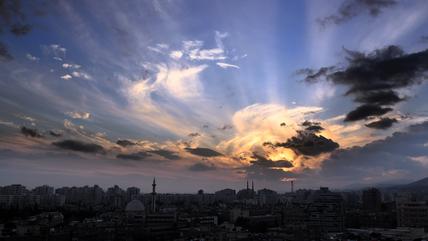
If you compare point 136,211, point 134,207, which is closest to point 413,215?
point 136,211

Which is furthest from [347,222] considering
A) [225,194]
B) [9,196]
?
[225,194]

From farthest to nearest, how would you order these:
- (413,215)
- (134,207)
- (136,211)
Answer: (134,207) < (136,211) < (413,215)

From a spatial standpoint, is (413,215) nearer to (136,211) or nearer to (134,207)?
(136,211)

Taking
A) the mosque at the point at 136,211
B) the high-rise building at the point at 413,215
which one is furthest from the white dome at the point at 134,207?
the high-rise building at the point at 413,215

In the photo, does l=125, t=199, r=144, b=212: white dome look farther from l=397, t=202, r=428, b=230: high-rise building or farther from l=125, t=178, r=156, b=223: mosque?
l=397, t=202, r=428, b=230: high-rise building

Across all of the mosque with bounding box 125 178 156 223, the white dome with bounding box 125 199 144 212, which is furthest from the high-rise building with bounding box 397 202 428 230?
the white dome with bounding box 125 199 144 212

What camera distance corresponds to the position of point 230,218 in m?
59.3

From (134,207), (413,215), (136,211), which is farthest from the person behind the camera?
(134,207)

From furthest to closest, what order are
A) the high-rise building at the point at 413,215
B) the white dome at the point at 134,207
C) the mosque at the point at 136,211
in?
the white dome at the point at 134,207 → the mosque at the point at 136,211 → the high-rise building at the point at 413,215

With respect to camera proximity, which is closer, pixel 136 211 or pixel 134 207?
pixel 136 211

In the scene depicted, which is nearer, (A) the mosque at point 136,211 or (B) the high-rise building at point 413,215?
(B) the high-rise building at point 413,215

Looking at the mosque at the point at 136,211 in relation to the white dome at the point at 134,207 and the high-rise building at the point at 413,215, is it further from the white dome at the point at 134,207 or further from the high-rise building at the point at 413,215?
the high-rise building at the point at 413,215

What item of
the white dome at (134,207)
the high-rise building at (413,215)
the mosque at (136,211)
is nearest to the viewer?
the high-rise building at (413,215)

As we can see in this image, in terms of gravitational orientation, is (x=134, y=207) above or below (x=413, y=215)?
above
